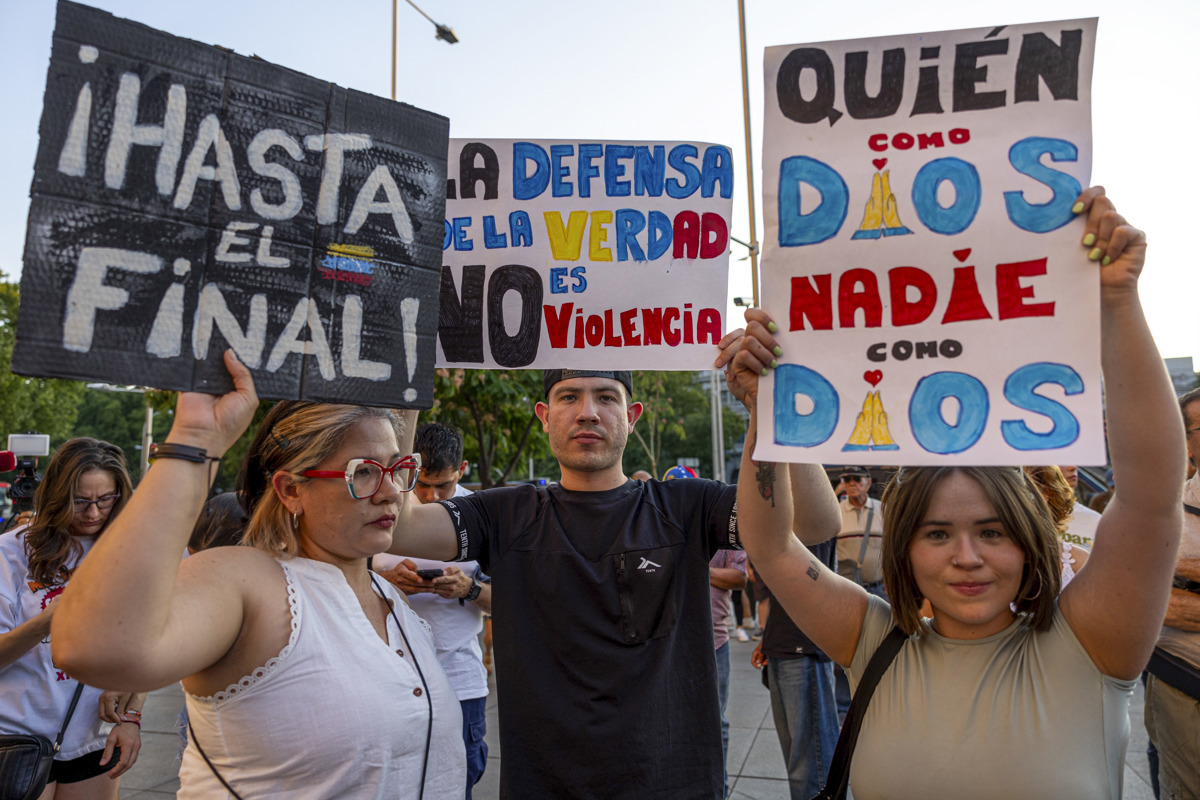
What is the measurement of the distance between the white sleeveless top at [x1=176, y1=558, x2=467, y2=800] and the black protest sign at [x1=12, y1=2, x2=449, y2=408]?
21.6 inches

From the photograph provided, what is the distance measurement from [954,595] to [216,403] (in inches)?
65.2

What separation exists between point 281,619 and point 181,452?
0.54m

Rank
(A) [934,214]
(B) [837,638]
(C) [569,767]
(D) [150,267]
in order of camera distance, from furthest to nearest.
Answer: (C) [569,767] < (B) [837,638] < (A) [934,214] < (D) [150,267]

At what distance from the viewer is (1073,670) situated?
1.78 m

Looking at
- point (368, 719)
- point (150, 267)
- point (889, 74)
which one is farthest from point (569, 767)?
point (889, 74)

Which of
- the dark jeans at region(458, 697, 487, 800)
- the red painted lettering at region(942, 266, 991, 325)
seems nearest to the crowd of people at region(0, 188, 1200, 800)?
the red painted lettering at region(942, 266, 991, 325)

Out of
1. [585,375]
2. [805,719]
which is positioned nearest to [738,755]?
[805,719]

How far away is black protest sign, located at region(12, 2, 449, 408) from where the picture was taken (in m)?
1.55

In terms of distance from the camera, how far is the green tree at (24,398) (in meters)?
25.7

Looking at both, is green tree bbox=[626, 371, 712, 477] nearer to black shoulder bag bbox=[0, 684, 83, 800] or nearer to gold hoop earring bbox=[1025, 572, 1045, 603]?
gold hoop earring bbox=[1025, 572, 1045, 603]

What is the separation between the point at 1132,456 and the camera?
1.65m

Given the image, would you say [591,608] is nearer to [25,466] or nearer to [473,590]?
[473,590]

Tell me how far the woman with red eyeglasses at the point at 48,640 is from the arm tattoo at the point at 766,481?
95.1 inches

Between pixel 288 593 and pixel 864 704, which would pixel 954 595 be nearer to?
pixel 864 704
